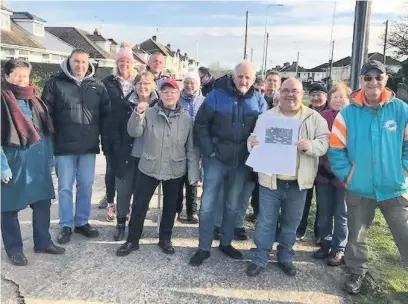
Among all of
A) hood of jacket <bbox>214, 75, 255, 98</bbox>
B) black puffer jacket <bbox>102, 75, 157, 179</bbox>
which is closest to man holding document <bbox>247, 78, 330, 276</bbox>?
hood of jacket <bbox>214, 75, 255, 98</bbox>

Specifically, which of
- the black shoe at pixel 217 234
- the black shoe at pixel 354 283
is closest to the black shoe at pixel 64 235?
the black shoe at pixel 217 234

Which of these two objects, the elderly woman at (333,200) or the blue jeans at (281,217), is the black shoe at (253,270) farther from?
the elderly woman at (333,200)

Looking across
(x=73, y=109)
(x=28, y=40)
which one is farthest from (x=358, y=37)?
(x=28, y=40)

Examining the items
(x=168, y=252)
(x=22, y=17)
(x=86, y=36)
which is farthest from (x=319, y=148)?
(x=86, y=36)

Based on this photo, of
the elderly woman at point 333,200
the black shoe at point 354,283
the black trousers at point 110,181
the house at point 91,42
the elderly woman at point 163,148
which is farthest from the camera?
the house at point 91,42

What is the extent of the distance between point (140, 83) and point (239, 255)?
7.27 feet

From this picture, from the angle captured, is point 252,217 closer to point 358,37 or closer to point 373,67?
point 358,37

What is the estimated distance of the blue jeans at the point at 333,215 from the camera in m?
4.60

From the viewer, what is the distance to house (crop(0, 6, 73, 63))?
107ft

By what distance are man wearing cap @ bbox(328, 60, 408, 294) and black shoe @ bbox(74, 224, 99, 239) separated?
2.94 meters

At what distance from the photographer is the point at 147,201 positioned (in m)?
4.67

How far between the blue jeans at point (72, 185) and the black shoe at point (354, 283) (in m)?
3.10

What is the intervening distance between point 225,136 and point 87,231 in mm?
2158

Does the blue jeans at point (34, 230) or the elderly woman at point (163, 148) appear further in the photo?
the elderly woman at point (163, 148)
